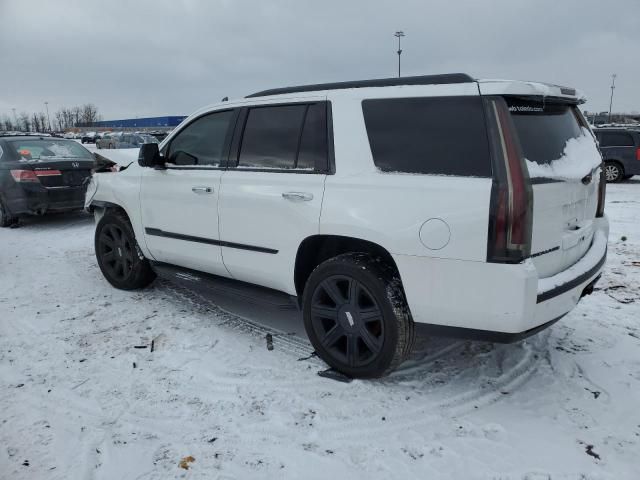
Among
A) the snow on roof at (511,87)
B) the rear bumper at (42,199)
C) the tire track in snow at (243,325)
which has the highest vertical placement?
the snow on roof at (511,87)

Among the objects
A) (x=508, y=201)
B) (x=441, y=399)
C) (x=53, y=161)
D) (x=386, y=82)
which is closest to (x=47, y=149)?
(x=53, y=161)

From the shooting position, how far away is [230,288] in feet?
13.5

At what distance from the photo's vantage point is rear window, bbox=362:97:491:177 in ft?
9.02

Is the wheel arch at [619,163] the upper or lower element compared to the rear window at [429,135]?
lower


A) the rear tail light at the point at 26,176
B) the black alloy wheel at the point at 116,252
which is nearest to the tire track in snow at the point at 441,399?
the black alloy wheel at the point at 116,252

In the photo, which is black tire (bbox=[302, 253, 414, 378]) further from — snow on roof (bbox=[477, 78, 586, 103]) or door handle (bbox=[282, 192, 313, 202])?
snow on roof (bbox=[477, 78, 586, 103])

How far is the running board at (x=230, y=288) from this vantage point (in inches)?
149

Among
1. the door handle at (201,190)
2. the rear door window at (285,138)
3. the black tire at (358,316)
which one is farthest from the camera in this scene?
the door handle at (201,190)

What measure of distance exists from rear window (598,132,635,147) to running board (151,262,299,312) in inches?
537

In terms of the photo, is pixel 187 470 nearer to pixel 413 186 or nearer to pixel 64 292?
pixel 413 186

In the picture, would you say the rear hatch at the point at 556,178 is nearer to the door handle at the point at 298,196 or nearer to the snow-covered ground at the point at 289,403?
the snow-covered ground at the point at 289,403

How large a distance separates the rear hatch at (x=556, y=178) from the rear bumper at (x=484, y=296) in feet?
0.49

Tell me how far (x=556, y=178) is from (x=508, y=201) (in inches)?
19.4

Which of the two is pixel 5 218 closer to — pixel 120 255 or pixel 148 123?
pixel 120 255
